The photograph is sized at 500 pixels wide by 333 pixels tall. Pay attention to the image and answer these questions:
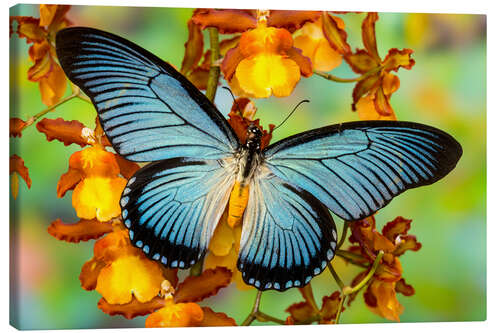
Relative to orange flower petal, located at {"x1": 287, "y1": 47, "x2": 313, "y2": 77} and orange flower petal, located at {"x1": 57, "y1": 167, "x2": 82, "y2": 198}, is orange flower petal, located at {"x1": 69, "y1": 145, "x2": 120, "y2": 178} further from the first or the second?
orange flower petal, located at {"x1": 287, "y1": 47, "x2": 313, "y2": 77}

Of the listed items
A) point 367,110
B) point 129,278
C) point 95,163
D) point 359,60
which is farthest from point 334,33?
point 129,278

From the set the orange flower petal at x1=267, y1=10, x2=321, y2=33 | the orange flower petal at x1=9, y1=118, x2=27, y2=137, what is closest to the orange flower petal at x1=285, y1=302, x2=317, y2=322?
the orange flower petal at x1=267, y1=10, x2=321, y2=33

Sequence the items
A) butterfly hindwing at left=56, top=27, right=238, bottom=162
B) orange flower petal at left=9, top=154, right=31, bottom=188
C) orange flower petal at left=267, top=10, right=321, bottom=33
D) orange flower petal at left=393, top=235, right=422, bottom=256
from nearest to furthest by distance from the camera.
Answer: butterfly hindwing at left=56, top=27, right=238, bottom=162
orange flower petal at left=9, top=154, right=31, bottom=188
orange flower petal at left=267, top=10, right=321, bottom=33
orange flower petal at left=393, top=235, right=422, bottom=256

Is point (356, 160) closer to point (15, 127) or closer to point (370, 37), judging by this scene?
point (370, 37)

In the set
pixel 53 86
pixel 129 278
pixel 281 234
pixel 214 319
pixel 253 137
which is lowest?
pixel 214 319

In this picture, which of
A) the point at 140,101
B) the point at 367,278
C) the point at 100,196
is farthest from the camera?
the point at 367,278
